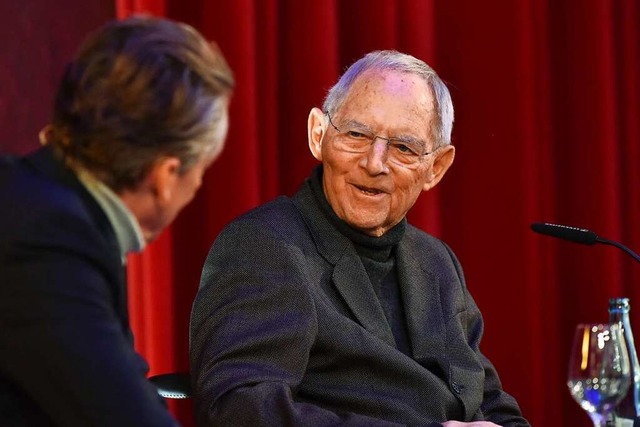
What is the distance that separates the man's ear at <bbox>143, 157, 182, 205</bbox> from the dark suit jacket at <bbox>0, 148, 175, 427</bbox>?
0.34ft

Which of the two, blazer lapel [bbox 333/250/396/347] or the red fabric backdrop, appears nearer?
blazer lapel [bbox 333/250/396/347]

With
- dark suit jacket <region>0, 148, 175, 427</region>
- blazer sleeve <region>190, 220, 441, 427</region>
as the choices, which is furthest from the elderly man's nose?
dark suit jacket <region>0, 148, 175, 427</region>

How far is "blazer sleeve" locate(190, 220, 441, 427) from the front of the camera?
1.83 meters

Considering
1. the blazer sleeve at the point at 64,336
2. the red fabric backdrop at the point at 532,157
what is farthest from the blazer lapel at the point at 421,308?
the blazer sleeve at the point at 64,336

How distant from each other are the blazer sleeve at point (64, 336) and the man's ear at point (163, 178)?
0.41 ft

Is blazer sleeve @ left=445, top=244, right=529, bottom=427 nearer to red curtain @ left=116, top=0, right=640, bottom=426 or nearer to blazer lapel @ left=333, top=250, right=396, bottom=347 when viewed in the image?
blazer lapel @ left=333, top=250, right=396, bottom=347

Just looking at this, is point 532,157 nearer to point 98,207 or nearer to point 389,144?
point 389,144

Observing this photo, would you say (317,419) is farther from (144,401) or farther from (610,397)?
(144,401)

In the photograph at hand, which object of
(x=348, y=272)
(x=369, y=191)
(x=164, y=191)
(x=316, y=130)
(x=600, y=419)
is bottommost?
(x=600, y=419)

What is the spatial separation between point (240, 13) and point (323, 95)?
0.33m

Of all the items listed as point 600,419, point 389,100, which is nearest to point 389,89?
point 389,100

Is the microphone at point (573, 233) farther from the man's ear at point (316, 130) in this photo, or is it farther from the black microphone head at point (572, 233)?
the man's ear at point (316, 130)

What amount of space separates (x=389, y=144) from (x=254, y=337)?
22.2 inches

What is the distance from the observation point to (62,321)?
1082 millimetres
